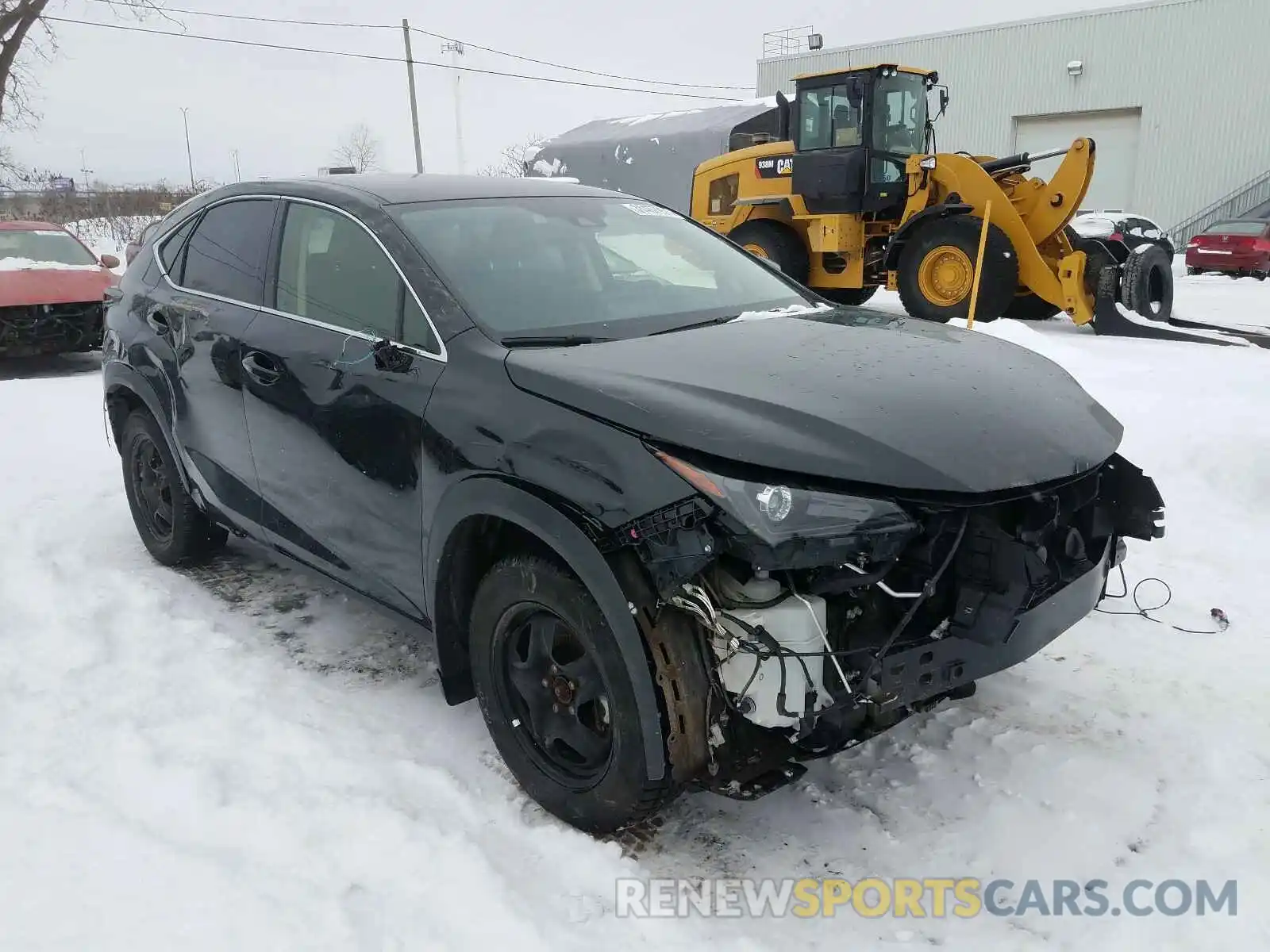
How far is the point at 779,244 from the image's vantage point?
1238cm

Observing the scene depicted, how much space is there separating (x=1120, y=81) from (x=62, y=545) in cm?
3253

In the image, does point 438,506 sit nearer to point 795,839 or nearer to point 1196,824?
point 795,839

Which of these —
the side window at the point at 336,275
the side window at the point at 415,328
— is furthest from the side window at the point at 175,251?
the side window at the point at 415,328

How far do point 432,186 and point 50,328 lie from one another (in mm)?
8723

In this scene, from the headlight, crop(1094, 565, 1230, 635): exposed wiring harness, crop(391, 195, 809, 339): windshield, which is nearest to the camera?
the headlight

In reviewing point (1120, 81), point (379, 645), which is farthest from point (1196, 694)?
point (1120, 81)

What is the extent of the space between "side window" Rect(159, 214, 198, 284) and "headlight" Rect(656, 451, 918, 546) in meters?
3.13

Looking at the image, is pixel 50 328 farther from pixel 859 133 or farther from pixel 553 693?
pixel 553 693

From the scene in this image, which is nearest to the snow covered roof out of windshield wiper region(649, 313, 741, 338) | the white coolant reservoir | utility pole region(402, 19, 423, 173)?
utility pole region(402, 19, 423, 173)

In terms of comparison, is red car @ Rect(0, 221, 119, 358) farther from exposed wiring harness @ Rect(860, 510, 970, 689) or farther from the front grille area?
exposed wiring harness @ Rect(860, 510, 970, 689)

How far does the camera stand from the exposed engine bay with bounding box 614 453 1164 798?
2237mm

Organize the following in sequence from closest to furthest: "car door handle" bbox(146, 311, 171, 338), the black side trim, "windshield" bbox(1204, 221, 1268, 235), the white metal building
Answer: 1. "car door handle" bbox(146, 311, 171, 338)
2. the black side trim
3. "windshield" bbox(1204, 221, 1268, 235)
4. the white metal building

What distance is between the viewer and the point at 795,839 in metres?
2.74

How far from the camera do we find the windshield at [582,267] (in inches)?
120
